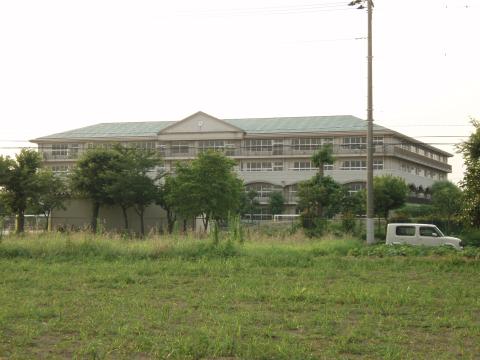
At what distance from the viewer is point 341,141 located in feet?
205

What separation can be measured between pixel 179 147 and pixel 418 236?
46301 millimetres

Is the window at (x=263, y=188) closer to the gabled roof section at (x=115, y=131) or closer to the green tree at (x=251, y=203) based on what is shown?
the green tree at (x=251, y=203)

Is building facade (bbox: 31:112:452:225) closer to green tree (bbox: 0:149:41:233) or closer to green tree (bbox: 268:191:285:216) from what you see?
green tree (bbox: 268:191:285:216)

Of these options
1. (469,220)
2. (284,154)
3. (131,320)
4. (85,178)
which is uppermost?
(284,154)

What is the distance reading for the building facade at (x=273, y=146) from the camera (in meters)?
61.7

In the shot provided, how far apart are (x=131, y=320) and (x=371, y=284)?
226 inches

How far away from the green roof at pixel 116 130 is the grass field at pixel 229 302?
167 feet

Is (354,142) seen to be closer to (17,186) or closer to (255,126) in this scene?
(255,126)

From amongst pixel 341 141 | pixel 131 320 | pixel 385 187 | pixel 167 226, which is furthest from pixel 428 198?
pixel 131 320

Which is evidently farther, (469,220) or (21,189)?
(21,189)

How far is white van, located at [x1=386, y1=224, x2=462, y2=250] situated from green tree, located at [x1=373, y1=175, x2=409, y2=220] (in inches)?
813

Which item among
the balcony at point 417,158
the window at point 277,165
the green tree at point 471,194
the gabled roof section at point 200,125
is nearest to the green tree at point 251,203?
the window at point 277,165

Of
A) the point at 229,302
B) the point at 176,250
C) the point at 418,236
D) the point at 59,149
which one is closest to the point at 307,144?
the point at 59,149

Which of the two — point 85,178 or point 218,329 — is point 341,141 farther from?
point 218,329
